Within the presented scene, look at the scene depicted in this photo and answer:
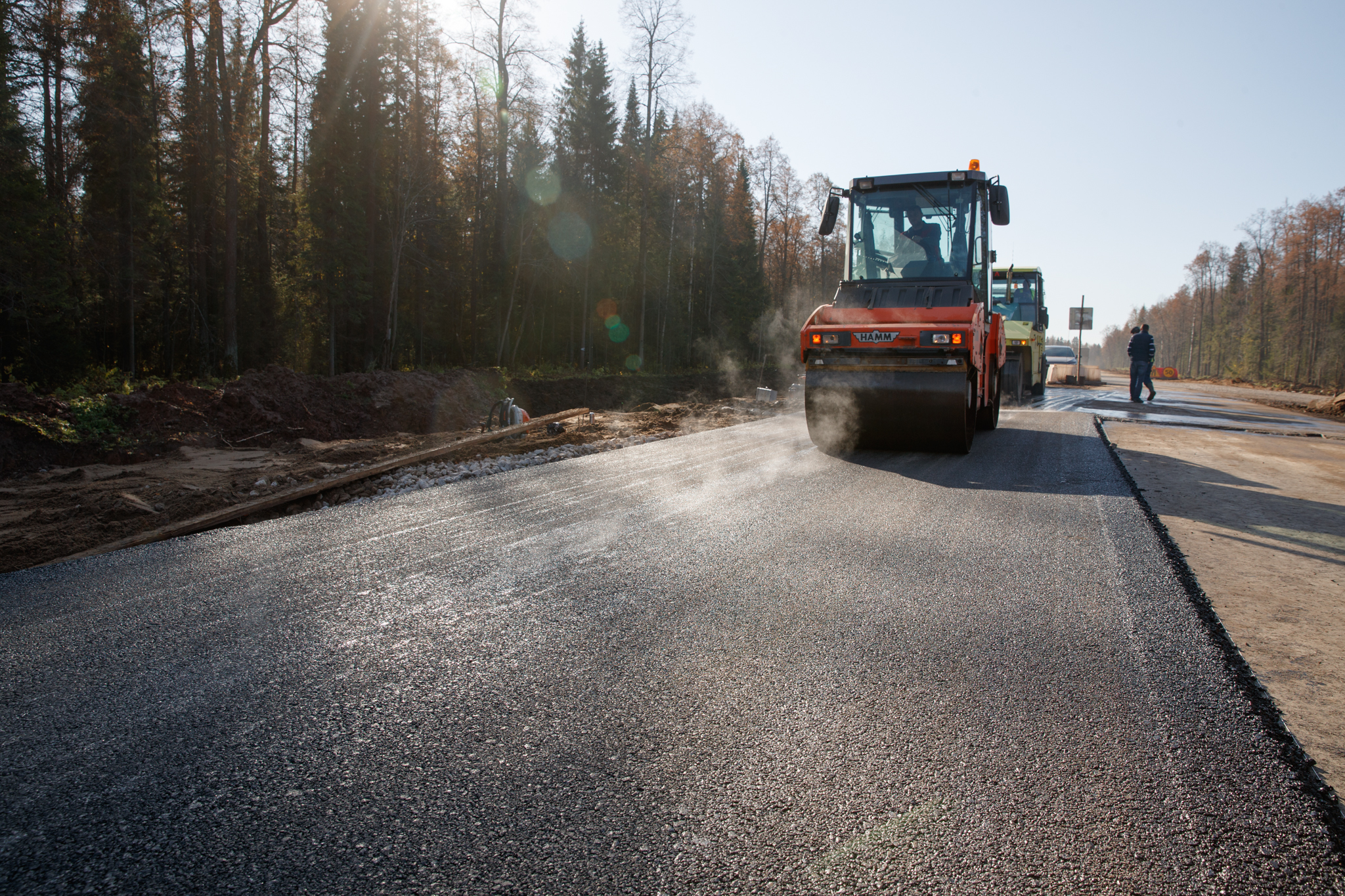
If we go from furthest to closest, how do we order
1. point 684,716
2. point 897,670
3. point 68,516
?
point 68,516 < point 897,670 < point 684,716

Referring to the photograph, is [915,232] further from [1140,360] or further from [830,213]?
[1140,360]

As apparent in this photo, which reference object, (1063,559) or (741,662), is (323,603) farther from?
(1063,559)

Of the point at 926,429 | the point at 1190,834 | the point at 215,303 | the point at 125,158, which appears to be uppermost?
the point at 125,158

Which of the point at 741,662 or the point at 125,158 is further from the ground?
the point at 125,158

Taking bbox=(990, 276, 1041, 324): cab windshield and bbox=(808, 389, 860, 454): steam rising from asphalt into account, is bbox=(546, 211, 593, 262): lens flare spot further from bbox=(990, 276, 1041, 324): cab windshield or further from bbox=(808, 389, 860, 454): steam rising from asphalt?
bbox=(808, 389, 860, 454): steam rising from asphalt

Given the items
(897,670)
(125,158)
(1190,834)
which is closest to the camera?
(1190,834)

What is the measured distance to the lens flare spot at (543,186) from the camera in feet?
106

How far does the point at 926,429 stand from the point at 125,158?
84.0ft

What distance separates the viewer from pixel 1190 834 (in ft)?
5.96

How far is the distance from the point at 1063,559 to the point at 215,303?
2958 centimetres

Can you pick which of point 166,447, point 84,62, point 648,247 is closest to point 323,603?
point 166,447

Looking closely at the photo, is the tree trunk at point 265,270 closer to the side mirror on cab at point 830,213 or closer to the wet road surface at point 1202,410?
the side mirror on cab at point 830,213

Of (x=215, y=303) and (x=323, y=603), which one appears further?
(x=215, y=303)

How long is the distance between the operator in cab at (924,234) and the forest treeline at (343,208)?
19.4 metres
